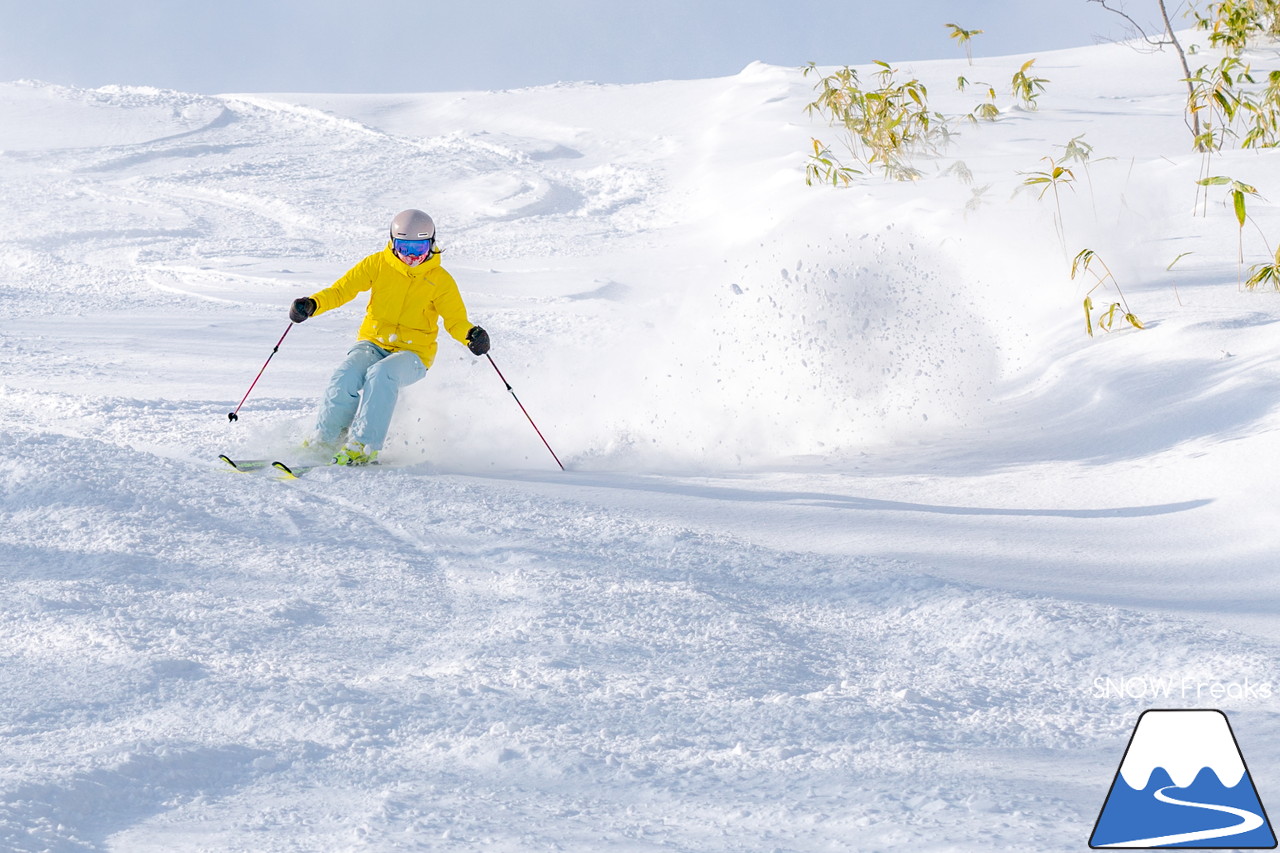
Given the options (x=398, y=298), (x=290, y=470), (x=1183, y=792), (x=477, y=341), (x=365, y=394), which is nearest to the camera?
(x=1183, y=792)

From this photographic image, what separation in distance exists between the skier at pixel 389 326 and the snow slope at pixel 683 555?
272mm

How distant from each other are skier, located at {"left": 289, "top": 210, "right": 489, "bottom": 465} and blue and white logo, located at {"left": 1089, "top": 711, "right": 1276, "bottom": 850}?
325 centimetres

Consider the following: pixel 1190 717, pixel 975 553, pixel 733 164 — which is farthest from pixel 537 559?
pixel 733 164

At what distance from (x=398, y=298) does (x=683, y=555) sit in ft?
7.34

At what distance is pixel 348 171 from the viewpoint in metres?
15.4

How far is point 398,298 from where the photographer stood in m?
4.88

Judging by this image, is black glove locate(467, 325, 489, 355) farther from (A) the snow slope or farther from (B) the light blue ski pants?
(A) the snow slope

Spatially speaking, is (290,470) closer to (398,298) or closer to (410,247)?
(398,298)

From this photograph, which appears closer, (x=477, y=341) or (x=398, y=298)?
(x=477, y=341)

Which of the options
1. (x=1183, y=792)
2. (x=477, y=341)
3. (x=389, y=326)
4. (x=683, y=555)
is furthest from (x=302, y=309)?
(x=1183, y=792)

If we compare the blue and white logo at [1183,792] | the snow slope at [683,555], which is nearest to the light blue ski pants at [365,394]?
the snow slope at [683,555]

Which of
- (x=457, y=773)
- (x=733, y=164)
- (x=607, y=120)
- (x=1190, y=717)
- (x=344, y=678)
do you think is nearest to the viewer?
(x=457, y=773)

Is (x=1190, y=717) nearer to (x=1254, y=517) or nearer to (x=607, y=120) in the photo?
(x=1254, y=517)

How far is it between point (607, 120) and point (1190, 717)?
17250 millimetres
